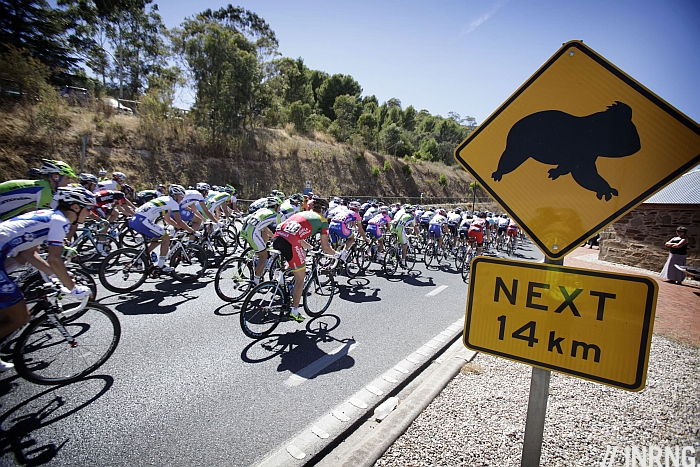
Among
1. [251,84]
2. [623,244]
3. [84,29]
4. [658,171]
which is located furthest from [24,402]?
[84,29]

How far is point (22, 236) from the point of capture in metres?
3.42

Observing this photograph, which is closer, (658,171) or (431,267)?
(658,171)

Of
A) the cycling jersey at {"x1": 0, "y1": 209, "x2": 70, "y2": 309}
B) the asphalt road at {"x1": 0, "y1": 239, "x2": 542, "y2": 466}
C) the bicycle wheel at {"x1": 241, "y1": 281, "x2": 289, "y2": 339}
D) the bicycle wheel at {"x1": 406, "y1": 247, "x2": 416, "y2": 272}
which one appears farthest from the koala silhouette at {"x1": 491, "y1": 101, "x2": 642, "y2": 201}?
the bicycle wheel at {"x1": 406, "y1": 247, "x2": 416, "y2": 272}

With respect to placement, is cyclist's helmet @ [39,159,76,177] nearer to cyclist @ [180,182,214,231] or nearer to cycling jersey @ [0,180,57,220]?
cycling jersey @ [0,180,57,220]

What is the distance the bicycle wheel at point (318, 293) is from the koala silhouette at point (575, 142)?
13.4 ft

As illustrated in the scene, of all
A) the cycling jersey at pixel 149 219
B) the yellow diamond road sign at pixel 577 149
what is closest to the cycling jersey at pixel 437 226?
the cycling jersey at pixel 149 219

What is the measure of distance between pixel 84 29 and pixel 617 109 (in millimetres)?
46864

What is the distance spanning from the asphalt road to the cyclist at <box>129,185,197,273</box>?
1.01 metres

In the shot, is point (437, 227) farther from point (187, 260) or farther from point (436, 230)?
point (187, 260)

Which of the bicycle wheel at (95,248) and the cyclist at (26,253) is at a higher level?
the cyclist at (26,253)

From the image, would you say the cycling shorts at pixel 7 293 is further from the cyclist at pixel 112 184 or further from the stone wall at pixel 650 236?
the stone wall at pixel 650 236

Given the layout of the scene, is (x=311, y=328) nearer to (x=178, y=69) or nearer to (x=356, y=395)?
(x=356, y=395)

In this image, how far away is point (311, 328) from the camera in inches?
204

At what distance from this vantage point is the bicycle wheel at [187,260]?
22.4 feet
